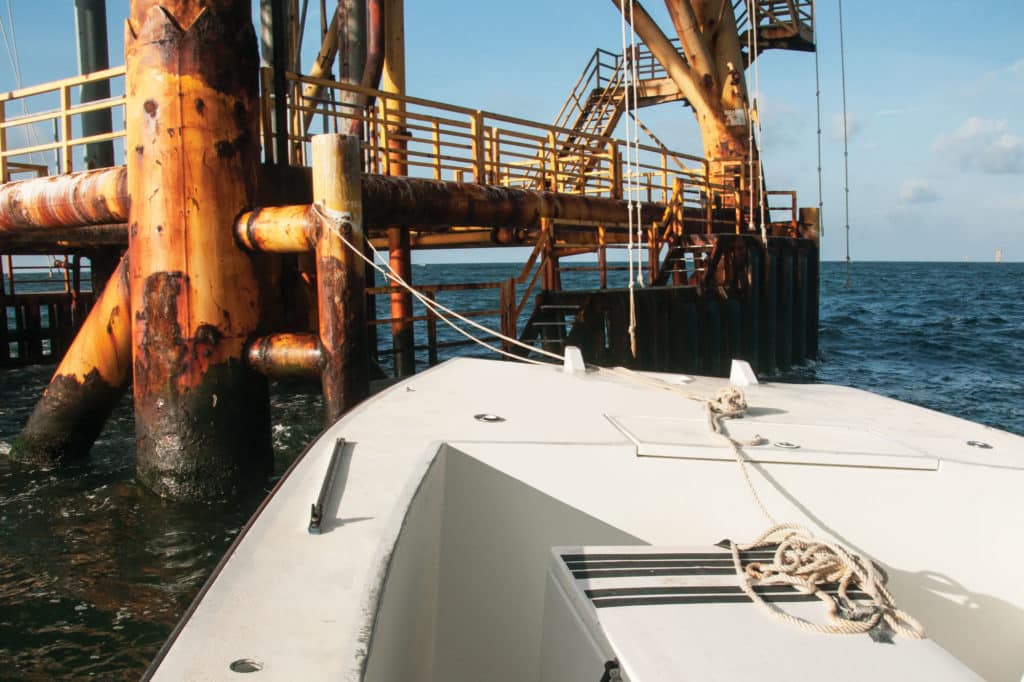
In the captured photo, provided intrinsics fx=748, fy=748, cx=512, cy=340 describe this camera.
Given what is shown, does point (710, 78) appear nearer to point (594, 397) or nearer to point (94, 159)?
point (94, 159)

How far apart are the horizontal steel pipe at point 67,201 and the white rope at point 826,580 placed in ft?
21.0

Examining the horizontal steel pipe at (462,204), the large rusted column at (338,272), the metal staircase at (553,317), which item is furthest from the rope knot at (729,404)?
the metal staircase at (553,317)

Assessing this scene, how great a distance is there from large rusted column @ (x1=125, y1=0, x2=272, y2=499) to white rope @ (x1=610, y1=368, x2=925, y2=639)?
448cm

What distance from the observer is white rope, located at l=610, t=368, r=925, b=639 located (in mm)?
1994

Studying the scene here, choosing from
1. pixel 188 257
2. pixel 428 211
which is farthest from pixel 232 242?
pixel 428 211

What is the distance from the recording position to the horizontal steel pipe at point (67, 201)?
22.3ft

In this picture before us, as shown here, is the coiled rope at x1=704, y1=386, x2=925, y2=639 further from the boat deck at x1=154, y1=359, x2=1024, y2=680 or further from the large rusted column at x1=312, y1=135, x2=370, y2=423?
the large rusted column at x1=312, y1=135, x2=370, y2=423

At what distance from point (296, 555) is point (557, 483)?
1.25m

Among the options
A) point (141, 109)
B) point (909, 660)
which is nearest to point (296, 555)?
point (909, 660)

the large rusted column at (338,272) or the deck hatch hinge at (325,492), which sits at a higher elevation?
the large rusted column at (338,272)

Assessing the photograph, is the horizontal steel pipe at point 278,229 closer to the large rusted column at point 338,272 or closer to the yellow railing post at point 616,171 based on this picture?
the large rusted column at point 338,272

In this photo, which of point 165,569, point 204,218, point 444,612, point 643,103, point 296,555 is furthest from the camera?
point 643,103

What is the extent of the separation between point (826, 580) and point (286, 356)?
14.5ft

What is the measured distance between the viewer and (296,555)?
204 centimetres
